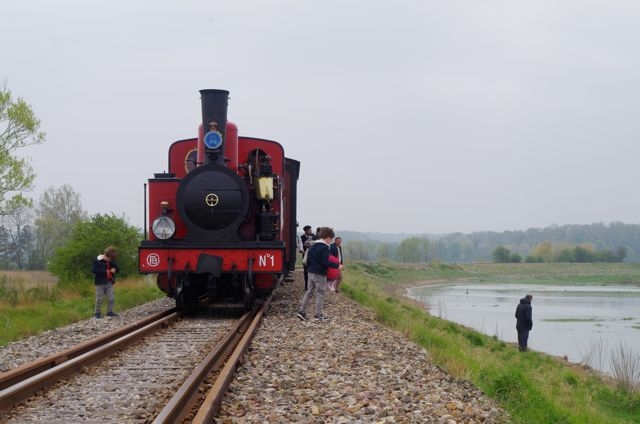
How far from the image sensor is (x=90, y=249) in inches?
936

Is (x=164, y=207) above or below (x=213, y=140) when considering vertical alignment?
below

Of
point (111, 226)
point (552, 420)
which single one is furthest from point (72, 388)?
point (111, 226)

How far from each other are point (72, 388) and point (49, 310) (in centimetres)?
794

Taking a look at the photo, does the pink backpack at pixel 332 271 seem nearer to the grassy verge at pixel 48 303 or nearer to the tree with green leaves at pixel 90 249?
the grassy verge at pixel 48 303

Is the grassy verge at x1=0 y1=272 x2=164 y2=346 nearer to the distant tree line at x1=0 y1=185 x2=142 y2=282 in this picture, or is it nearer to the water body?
the distant tree line at x1=0 y1=185 x2=142 y2=282

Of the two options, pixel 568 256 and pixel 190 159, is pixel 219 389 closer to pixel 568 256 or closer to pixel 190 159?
pixel 190 159

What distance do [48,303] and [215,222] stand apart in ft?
21.4

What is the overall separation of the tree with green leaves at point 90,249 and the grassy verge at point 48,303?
1332 mm

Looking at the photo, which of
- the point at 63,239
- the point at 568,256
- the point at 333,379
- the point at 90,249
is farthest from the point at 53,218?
the point at 568,256

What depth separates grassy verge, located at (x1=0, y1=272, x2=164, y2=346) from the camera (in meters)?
11.8

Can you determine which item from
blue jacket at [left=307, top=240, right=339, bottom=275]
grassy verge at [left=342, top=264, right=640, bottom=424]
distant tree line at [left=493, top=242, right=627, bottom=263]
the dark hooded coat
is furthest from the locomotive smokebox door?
distant tree line at [left=493, top=242, right=627, bottom=263]

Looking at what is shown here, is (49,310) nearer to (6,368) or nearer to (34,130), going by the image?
(6,368)

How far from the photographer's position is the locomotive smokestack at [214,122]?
12188mm

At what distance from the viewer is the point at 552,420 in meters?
6.73
